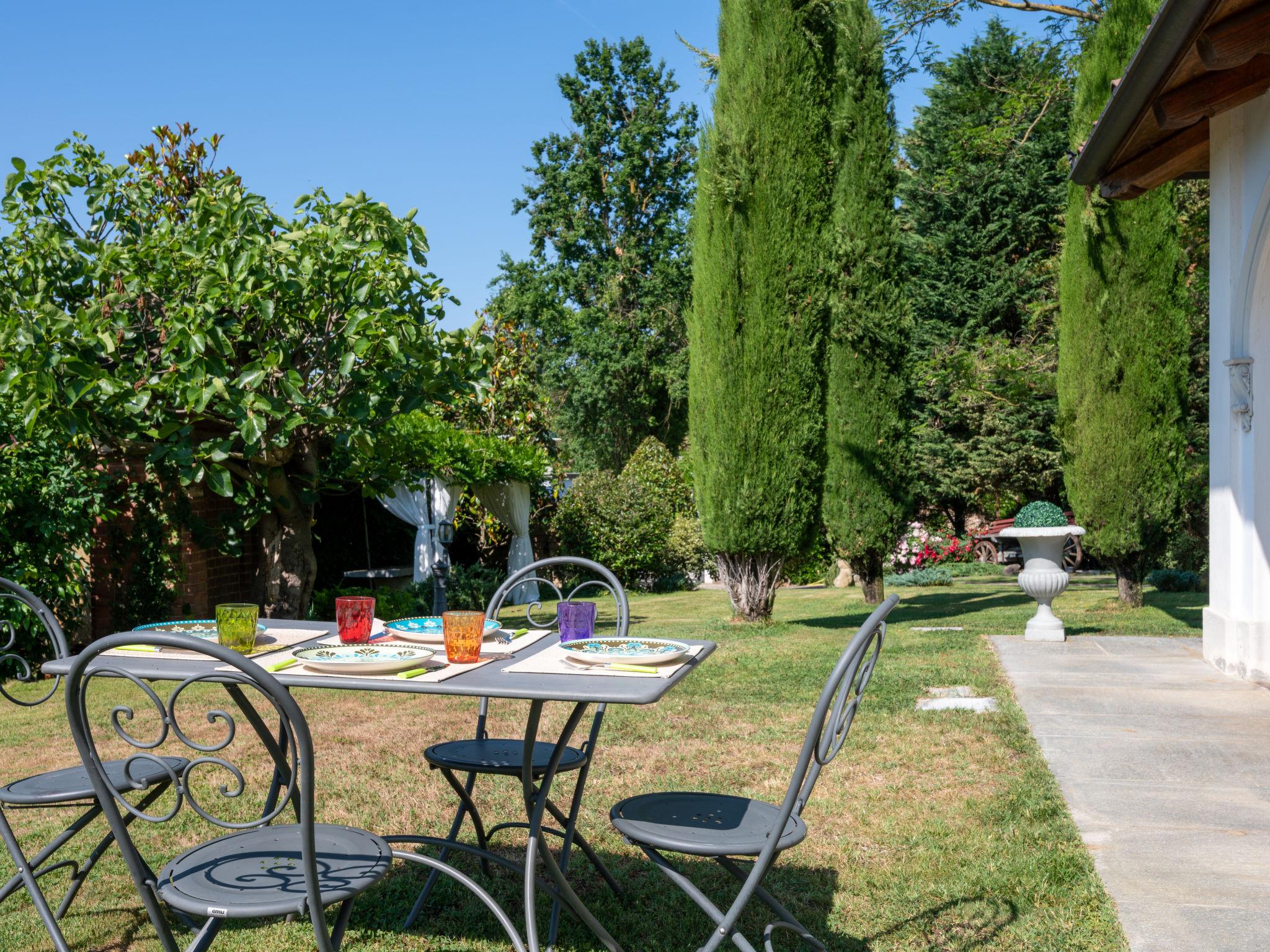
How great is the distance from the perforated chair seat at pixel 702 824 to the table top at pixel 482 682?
34cm

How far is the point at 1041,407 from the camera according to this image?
17.9m

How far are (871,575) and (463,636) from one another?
393 inches

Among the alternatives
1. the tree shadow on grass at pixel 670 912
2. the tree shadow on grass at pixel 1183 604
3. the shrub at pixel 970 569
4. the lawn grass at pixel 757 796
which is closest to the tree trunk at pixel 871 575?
the tree shadow on grass at pixel 1183 604

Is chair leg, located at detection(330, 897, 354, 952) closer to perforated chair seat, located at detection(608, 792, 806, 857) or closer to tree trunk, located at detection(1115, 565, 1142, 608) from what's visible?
perforated chair seat, located at detection(608, 792, 806, 857)

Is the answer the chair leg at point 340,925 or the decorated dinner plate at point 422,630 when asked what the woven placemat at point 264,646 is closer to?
the decorated dinner plate at point 422,630

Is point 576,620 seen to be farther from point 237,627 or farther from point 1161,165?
point 1161,165

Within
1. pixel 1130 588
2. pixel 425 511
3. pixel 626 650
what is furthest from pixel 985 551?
pixel 626 650

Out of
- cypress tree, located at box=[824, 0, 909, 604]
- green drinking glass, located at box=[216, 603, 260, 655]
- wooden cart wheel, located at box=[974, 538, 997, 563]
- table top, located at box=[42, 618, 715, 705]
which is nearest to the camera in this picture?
table top, located at box=[42, 618, 715, 705]

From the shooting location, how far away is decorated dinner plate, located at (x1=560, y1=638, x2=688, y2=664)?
237 cm

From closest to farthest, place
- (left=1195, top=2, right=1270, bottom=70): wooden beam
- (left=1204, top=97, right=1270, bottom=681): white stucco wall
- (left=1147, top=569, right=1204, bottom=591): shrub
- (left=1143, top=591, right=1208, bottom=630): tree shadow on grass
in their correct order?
(left=1195, top=2, right=1270, bottom=70): wooden beam, (left=1204, top=97, right=1270, bottom=681): white stucco wall, (left=1143, top=591, right=1208, bottom=630): tree shadow on grass, (left=1147, top=569, right=1204, bottom=591): shrub

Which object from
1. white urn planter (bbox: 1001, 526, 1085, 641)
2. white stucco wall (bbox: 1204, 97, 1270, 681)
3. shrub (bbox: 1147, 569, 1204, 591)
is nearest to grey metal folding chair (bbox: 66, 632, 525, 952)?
white stucco wall (bbox: 1204, 97, 1270, 681)

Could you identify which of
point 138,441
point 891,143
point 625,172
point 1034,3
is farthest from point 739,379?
point 625,172

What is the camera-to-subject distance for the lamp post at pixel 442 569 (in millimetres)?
9883

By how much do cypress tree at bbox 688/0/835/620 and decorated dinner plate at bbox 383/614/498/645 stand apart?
22.0 ft
